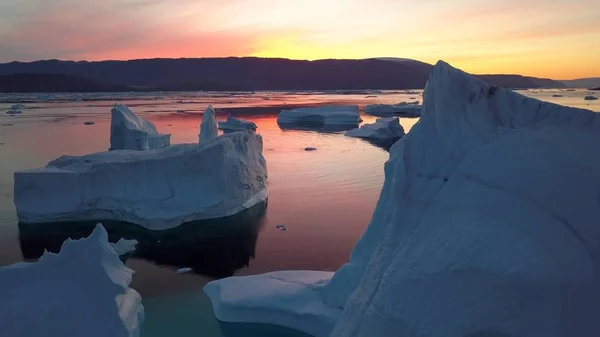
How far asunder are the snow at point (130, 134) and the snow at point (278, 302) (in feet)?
31.0

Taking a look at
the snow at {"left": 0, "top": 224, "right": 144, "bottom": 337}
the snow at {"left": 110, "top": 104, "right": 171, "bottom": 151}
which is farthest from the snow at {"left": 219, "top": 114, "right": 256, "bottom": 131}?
the snow at {"left": 0, "top": 224, "right": 144, "bottom": 337}

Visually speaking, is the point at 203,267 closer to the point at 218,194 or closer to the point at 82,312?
the point at 218,194

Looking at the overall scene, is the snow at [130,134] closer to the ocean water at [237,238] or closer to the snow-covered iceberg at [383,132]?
the ocean water at [237,238]

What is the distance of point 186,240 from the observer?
7.67 m

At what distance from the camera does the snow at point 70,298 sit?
376 cm

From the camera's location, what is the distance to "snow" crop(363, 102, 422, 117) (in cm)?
3212

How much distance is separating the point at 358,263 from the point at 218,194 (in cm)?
463

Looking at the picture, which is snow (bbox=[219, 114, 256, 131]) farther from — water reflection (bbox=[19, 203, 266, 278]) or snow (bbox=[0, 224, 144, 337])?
snow (bbox=[0, 224, 144, 337])

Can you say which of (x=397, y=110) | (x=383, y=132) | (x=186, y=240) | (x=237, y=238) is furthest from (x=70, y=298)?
(x=397, y=110)

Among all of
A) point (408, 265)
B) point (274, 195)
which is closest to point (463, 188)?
point (408, 265)

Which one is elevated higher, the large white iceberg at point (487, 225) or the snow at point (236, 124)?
the large white iceberg at point (487, 225)

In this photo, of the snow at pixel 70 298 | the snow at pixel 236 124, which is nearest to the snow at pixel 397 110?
the snow at pixel 236 124

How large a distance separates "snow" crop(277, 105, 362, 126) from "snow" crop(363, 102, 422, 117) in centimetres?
657

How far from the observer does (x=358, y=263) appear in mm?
4438
